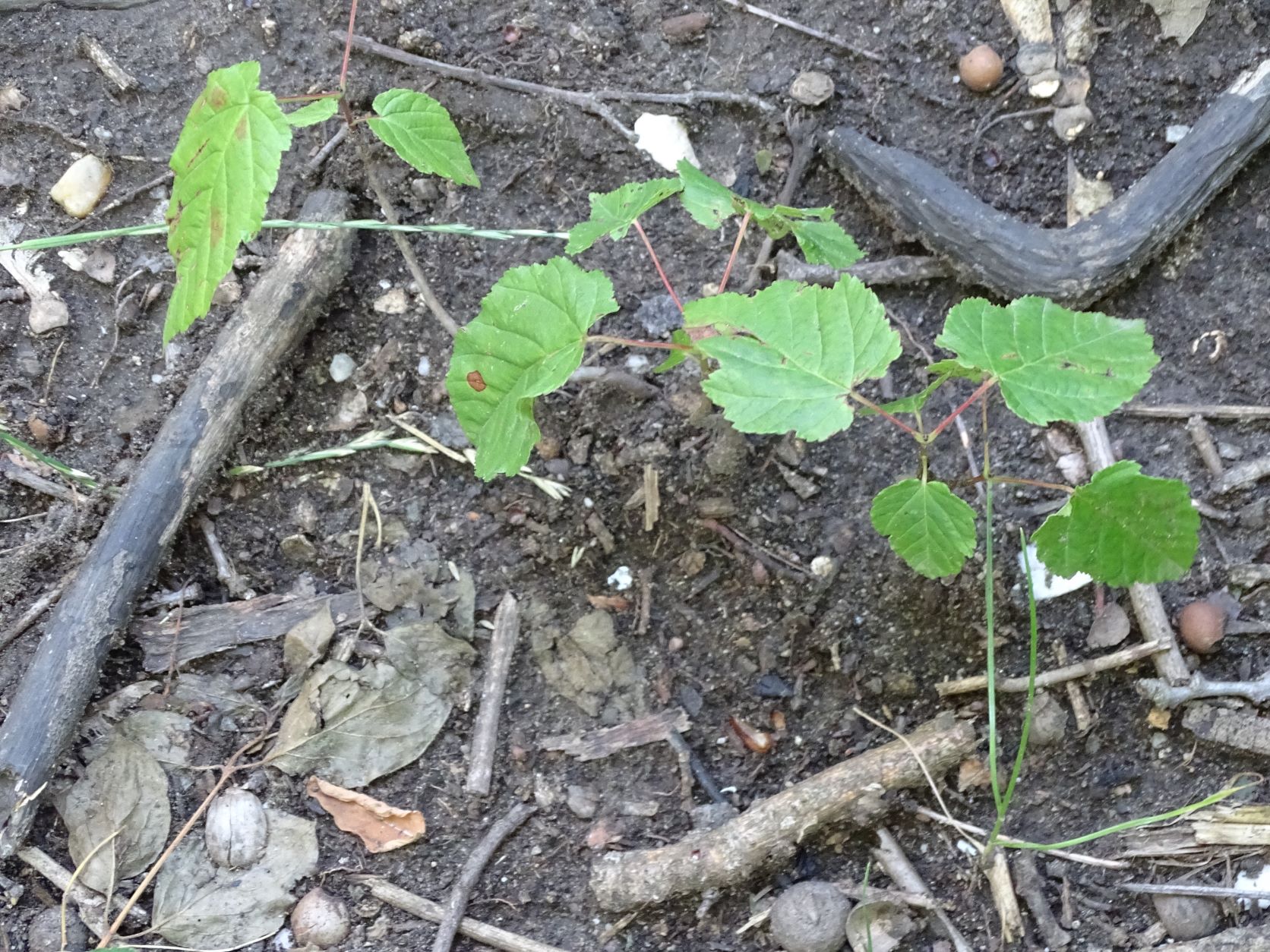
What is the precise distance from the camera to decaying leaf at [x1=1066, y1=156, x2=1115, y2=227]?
6.04 ft

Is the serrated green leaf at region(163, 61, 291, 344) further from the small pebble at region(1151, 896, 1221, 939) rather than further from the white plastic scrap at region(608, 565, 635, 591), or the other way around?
the small pebble at region(1151, 896, 1221, 939)

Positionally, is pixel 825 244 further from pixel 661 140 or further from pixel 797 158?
pixel 661 140

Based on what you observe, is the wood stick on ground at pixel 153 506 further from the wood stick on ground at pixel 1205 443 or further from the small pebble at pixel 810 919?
the wood stick on ground at pixel 1205 443

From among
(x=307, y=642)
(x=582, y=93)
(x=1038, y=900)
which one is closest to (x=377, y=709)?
(x=307, y=642)

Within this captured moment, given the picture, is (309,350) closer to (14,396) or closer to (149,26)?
(14,396)

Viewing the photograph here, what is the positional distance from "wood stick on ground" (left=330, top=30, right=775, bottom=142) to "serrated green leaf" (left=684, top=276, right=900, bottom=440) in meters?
0.79

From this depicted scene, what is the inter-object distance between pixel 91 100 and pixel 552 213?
1077 millimetres

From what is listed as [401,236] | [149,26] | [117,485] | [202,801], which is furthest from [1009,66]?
[202,801]

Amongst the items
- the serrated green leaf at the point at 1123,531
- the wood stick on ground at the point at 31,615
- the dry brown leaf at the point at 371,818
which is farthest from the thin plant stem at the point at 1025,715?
the wood stick on ground at the point at 31,615

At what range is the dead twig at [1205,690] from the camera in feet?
5.14

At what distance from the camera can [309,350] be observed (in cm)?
194

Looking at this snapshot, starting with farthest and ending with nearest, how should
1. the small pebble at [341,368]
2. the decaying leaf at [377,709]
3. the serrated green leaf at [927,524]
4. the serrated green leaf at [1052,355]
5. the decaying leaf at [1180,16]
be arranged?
1. the small pebble at [341,368]
2. the decaying leaf at [1180,16]
3. the decaying leaf at [377,709]
4. the serrated green leaf at [927,524]
5. the serrated green leaf at [1052,355]


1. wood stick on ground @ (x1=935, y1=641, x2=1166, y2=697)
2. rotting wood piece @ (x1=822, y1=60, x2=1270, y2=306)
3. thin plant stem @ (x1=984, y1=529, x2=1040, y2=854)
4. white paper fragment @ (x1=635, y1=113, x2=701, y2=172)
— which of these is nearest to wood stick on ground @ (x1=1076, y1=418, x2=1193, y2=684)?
wood stick on ground @ (x1=935, y1=641, x2=1166, y2=697)

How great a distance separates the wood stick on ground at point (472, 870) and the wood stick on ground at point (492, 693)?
2.6 inches
